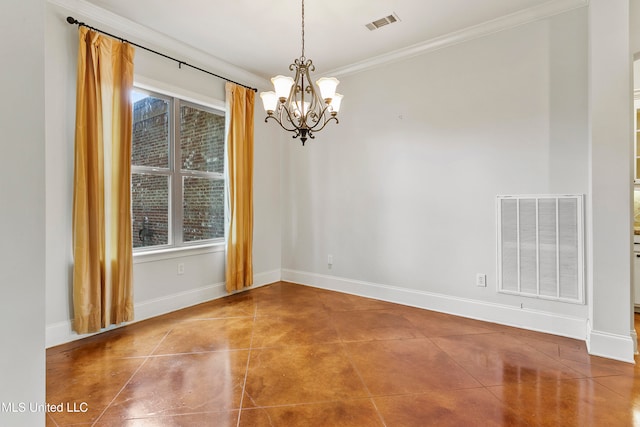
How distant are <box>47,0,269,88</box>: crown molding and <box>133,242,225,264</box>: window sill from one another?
7.02ft

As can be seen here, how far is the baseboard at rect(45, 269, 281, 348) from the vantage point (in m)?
2.52

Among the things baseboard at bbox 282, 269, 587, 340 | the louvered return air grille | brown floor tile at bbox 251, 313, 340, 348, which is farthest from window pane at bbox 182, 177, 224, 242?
the louvered return air grille

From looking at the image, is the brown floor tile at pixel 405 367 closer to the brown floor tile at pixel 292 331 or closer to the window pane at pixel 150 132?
the brown floor tile at pixel 292 331

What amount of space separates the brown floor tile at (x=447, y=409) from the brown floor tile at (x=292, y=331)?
93cm

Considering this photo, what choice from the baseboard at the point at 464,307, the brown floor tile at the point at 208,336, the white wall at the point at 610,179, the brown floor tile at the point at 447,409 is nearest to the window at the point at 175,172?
the brown floor tile at the point at 208,336

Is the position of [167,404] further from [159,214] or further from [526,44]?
[526,44]

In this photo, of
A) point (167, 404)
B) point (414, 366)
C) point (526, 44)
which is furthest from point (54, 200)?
point (526, 44)

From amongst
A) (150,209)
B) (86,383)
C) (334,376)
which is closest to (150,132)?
(150,209)

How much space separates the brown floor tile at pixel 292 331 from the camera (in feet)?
8.68

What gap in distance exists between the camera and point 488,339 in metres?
2.68

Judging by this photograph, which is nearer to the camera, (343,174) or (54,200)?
(54,200)

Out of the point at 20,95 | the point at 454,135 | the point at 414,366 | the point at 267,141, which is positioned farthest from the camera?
the point at 267,141

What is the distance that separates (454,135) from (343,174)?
1.43 meters

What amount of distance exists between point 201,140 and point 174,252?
4.58ft
